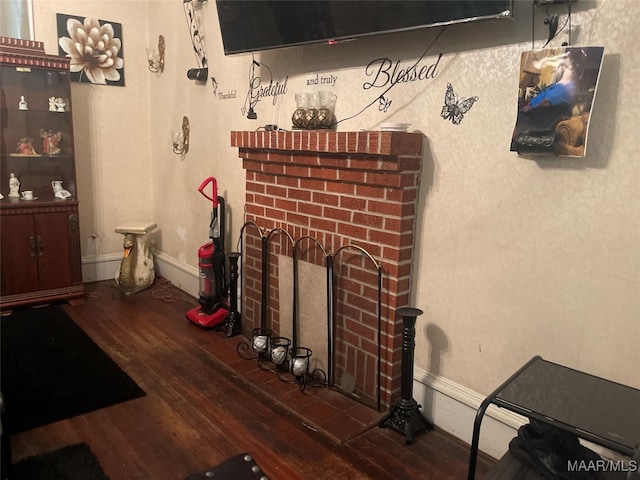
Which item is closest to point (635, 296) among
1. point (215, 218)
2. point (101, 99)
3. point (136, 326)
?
point (215, 218)

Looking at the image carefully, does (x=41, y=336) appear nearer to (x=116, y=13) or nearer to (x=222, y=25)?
(x=222, y=25)

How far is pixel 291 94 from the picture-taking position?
9.13 ft

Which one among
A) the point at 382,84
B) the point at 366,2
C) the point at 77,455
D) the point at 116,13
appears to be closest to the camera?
the point at 77,455

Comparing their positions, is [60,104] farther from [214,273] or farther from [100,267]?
[214,273]

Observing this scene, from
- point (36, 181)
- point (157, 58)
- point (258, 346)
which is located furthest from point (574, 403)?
point (157, 58)

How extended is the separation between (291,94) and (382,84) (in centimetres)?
70

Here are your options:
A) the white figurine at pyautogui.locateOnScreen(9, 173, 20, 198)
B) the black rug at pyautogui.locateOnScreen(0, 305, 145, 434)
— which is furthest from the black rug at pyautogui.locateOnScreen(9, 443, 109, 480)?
the white figurine at pyautogui.locateOnScreen(9, 173, 20, 198)

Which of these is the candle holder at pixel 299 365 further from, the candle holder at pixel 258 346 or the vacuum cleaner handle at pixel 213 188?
the vacuum cleaner handle at pixel 213 188

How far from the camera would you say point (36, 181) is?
12.0 feet

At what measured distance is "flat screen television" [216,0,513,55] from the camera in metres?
1.79

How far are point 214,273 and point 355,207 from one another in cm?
134

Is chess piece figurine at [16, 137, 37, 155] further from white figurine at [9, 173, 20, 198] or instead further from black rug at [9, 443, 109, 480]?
black rug at [9, 443, 109, 480]

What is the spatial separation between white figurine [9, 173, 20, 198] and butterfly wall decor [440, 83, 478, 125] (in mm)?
3099

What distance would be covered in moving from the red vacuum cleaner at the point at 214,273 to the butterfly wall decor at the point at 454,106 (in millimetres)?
1731
